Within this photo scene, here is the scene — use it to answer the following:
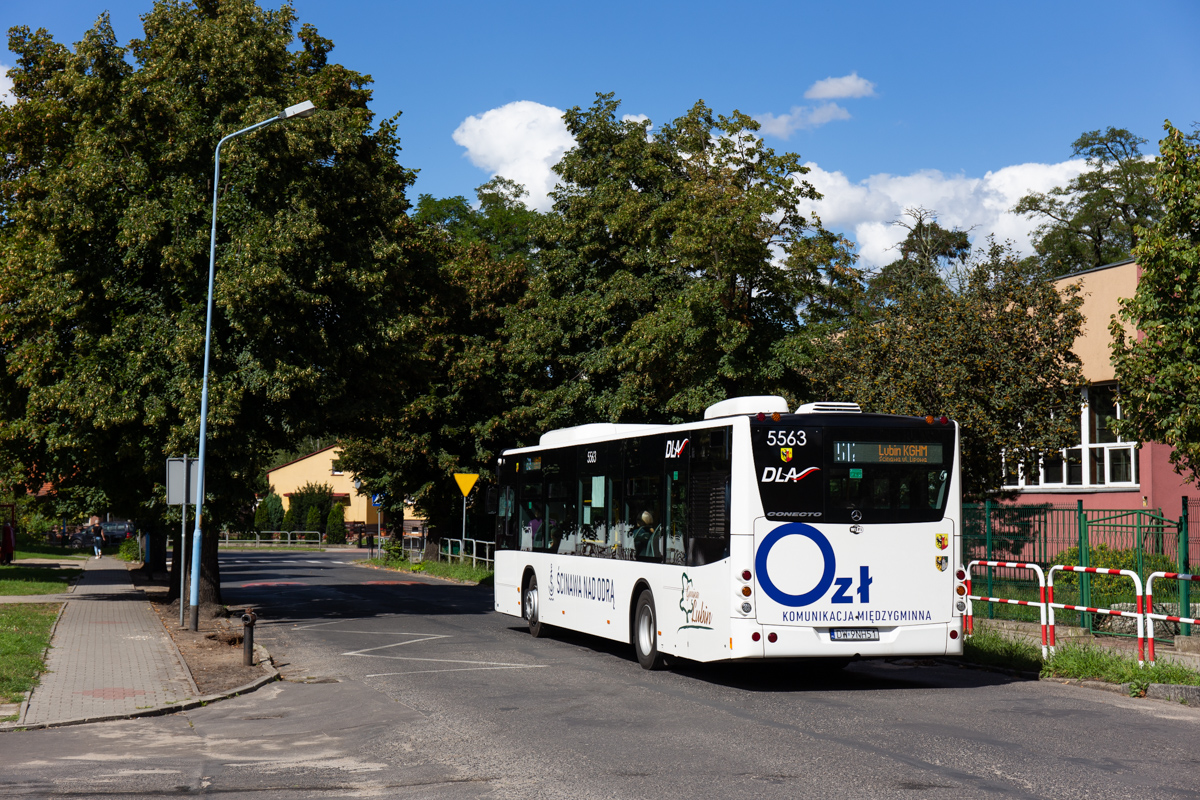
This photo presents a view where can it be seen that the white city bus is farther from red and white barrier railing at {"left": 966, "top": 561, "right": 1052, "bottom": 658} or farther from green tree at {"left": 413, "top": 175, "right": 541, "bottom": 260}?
green tree at {"left": 413, "top": 175, "right": 541, "bottom": 260}

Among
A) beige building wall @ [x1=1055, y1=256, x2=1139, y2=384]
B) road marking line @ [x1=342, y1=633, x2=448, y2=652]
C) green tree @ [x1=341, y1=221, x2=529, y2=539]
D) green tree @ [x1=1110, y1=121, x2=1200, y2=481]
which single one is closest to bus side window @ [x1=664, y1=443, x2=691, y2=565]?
road marking line @ [x1=342, y1=633, x2=448, y2=652]

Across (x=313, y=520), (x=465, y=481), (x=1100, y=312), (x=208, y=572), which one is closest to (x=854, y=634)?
(x=208, y=572)

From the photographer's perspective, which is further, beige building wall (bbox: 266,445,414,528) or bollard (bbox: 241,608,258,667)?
beige building wall (bbox: 266,445,414,528)

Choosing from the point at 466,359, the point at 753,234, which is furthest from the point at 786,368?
the point at 466,359

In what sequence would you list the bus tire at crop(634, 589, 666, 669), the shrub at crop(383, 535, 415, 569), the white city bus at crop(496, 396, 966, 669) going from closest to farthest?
1. the white city bus at crop(496, 396, 966, 669)
2. the bus tire at crop(634, 589, 666, 669)
3. the shrub at crop(383, 535, 415, 569)

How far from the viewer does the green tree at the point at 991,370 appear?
22.3 meters

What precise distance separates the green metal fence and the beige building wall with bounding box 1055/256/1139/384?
14901mm

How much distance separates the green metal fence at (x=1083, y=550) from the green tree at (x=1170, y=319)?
1.34 meters

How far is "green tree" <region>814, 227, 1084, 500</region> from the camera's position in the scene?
22344 mm

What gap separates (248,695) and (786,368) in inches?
734

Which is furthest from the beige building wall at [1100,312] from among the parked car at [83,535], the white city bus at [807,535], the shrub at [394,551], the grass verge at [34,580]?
the parked car at [83,535]

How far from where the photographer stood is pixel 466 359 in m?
39.6

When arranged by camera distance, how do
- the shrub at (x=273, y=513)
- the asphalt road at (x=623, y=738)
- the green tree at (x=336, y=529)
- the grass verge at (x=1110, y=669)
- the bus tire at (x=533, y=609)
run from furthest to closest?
the shrub at (x=273, y=513)
the green tree at (x=336, y=529)
the bus tire at (x=533, y=609)
the grass verge at (x=1110, y=669)
the asphalt road at (x=623, y=738)

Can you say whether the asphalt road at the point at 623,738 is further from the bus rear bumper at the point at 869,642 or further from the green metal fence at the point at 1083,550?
the green metal fence at the point at 1083,550
